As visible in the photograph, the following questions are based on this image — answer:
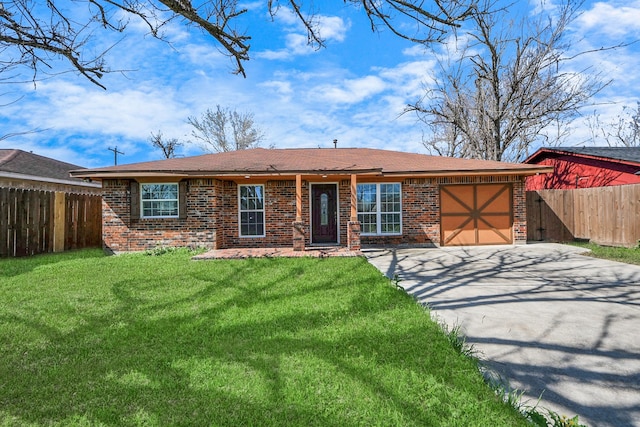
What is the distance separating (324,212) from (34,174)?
1214 cm

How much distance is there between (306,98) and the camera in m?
13.5

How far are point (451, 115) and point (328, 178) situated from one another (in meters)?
12.9

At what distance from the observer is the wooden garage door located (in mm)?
11250

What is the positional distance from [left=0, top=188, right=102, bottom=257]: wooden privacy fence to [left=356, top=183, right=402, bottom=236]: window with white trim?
9.71 metres

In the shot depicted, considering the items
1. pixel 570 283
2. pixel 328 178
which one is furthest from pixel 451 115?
pixel 570 283

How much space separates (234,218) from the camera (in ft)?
36.3

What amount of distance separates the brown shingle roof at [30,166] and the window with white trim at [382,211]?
1324 centimetres

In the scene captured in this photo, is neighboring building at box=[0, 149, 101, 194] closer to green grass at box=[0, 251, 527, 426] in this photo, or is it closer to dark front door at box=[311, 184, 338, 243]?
green grass at box=[0, 251, 527, 426]

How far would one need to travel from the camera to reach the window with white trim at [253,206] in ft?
36.4

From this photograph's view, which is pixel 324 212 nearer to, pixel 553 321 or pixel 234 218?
pixel 234 218

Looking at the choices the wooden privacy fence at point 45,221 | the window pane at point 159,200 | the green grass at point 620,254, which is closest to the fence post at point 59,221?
the wooden privacy fence at point 45,221

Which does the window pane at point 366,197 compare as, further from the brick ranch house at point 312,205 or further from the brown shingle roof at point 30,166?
the brown shingle roof at point 30,166

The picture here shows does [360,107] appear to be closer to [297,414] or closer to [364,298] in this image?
[364,298]

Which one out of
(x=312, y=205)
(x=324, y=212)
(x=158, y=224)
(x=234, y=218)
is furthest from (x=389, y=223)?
(x=158, y=224)
